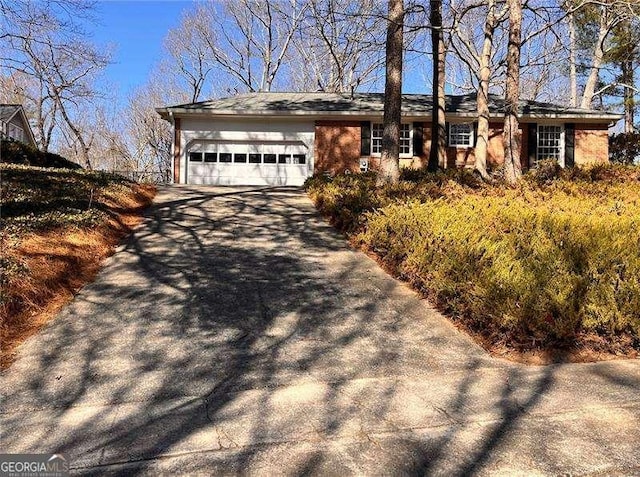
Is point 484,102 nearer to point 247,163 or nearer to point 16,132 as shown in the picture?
point 247,163

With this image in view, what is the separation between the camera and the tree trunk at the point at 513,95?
11.0 metres

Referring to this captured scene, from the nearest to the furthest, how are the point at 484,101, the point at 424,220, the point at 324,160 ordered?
the point at 424,220 → the point at 484,101 → the point at 324,160

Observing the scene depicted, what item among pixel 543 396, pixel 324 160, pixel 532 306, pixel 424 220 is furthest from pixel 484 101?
pixel 543 396

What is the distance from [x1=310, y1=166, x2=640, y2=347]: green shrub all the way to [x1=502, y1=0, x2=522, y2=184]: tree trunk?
315 centimetres

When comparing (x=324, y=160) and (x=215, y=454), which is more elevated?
(x=324, y=160)

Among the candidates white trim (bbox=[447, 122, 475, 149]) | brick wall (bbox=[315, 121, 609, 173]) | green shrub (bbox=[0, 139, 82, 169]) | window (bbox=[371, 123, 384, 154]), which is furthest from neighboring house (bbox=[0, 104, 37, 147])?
white trim (bbox=[447, 122, 475, 149])

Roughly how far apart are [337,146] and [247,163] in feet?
11.4

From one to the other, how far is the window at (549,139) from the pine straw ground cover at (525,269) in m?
12.5

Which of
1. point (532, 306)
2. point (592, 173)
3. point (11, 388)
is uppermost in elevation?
point (592, 173)

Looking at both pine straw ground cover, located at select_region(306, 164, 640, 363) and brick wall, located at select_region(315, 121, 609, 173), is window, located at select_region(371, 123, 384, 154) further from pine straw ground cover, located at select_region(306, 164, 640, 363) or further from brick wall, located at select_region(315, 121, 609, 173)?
pine straw ground cover, located at select_region(306, 164, 640, 363)

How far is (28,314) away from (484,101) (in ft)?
44.3

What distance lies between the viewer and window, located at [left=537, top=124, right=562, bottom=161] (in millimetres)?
19375

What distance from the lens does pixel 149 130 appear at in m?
42.0

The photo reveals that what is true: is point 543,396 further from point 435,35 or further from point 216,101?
point 216,101
